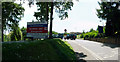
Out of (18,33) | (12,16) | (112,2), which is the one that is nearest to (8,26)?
(12,16)

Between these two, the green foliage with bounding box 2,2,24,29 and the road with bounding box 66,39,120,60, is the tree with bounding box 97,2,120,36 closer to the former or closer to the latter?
the road with bounding box 66,39,120,60

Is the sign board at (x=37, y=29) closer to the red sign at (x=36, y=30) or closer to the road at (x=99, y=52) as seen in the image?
the red sign at (x=36, y=30)

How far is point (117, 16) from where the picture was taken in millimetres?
34562

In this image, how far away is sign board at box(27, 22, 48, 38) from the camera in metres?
13.0

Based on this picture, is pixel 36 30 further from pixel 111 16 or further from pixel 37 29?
pixel 111 16

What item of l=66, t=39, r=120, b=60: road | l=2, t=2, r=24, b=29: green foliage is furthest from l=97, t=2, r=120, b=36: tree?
l=2, t=2, r=24, b=29: green foliage

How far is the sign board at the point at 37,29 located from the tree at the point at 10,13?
26.8m

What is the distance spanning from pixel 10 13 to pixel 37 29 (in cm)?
3017

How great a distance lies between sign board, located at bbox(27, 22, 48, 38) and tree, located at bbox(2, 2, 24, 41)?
2677 centimetres

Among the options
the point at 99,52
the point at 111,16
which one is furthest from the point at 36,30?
the point at 111,16

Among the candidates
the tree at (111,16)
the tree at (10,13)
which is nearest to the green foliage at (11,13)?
the tree at (10,13)

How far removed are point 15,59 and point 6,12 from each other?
114ft

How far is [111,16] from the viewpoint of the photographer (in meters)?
35.1

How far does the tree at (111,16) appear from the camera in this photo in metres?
34.6
